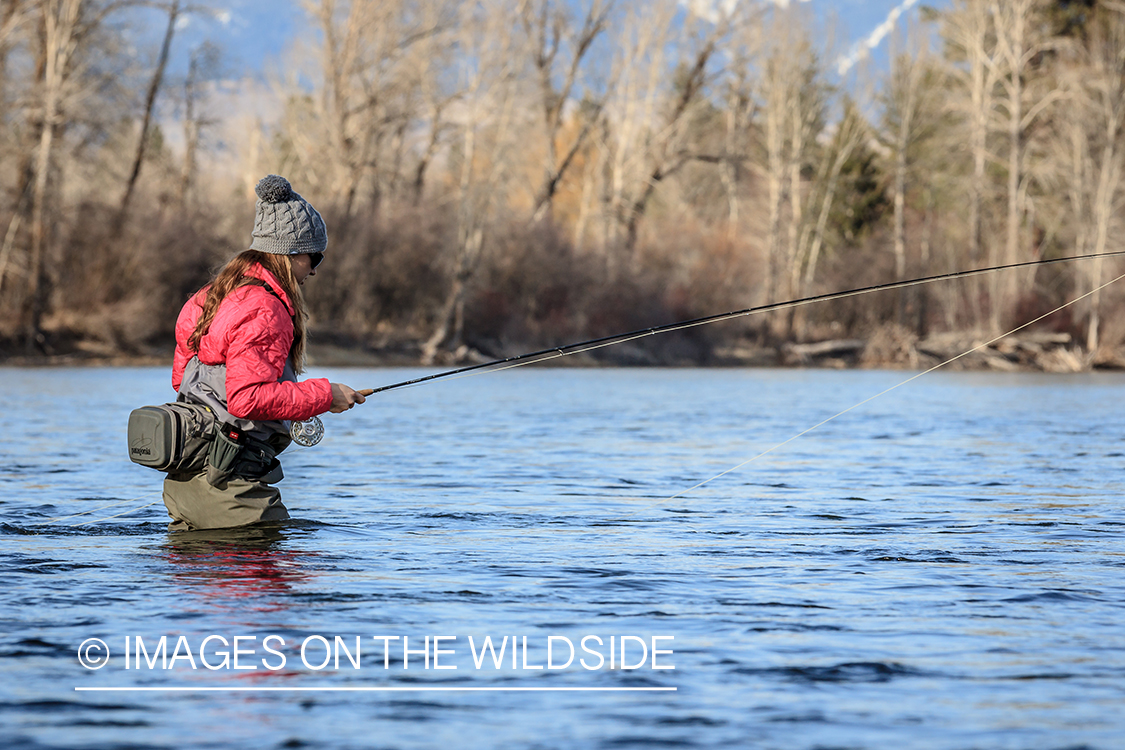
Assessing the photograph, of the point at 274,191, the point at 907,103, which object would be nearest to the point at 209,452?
the point at 274,191

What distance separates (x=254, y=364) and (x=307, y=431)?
26.4 inches

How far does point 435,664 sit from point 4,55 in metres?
32.3

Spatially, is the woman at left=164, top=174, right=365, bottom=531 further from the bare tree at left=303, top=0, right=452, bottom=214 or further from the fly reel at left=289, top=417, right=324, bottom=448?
the bare tree at left=303, top=0, right=452, bottom=214

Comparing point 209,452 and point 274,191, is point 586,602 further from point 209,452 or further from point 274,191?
point 274,191

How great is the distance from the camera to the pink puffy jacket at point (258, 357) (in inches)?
247

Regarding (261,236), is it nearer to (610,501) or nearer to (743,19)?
(610,501)

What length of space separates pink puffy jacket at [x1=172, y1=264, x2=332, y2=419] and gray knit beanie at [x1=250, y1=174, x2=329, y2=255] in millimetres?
180

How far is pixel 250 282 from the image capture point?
6379 millimetres

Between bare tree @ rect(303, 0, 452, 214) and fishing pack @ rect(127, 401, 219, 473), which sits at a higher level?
bare tree @ rect(303, 0, 452, 214)

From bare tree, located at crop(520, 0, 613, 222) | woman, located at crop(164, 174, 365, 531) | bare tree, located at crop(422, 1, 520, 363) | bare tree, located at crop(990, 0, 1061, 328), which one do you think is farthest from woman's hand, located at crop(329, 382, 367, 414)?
bare tree, located at crop(990, 0, 1061, 328)

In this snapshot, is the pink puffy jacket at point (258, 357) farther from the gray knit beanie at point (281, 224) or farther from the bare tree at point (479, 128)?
the bare tree at point (479, 128)

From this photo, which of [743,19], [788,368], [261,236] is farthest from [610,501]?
[743,19]

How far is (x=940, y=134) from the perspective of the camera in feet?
171

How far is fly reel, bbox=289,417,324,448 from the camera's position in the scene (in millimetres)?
6793
